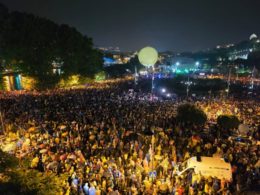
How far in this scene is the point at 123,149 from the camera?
485 inches

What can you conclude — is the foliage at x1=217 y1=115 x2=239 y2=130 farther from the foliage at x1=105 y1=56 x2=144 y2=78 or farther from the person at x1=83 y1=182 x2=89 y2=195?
the foliage at x1=105 y1=56 x2=144 y2=78

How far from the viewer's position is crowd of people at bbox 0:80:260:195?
930 cm

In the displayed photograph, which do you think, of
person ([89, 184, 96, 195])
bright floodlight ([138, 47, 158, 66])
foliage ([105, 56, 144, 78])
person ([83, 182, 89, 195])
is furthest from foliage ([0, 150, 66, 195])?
foliage ([105, 56, 144, 78])

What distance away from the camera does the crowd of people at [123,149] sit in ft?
30.5

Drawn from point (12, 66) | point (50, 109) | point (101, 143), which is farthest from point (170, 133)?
point (12, 66)

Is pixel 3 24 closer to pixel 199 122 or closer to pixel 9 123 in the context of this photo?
pixel 9 123

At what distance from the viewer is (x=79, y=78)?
156 ft

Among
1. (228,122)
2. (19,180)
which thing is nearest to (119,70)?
(228,122)

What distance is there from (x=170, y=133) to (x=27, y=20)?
35.3 m

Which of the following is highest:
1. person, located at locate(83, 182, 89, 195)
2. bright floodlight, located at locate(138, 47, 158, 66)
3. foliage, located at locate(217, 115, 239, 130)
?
bright floodlight, located at locate(138, 47, 158, 66)

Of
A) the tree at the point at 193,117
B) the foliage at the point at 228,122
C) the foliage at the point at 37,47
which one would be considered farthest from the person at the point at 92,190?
the foliage at the point at 37,47

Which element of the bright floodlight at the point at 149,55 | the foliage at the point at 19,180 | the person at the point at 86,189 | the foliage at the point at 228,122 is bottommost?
the person at the point at 86,189

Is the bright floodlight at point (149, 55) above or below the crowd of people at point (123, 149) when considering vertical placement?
above

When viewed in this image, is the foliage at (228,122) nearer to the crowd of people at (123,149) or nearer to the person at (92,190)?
the crowd of people at (123,149)
